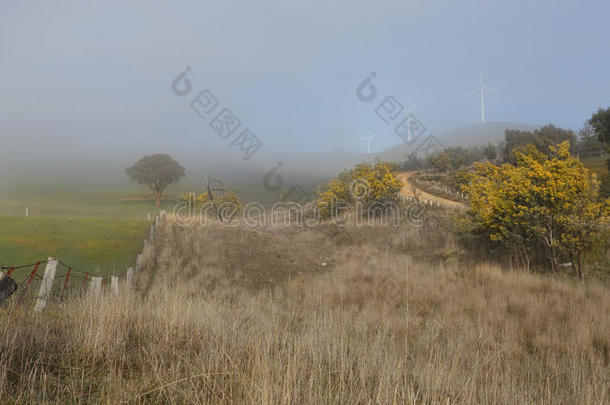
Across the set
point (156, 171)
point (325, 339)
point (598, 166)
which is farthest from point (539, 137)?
point (156, 171)

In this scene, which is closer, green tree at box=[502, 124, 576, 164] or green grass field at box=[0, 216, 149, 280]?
green grass field at box=[0, 216, 149, 280]

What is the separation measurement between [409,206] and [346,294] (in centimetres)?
1790

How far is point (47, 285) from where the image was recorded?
7008mm

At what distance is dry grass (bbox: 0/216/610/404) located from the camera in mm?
3037

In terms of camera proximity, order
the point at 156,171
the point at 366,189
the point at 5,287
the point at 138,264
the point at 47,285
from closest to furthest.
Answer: the point at 5,287 < the point at 47,285 < the point at 138,264 < the point at 366,189 < the point at 156,171

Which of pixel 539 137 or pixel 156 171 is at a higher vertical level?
pixel 539 137

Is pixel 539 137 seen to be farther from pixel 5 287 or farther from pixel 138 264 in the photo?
pixel 5 287

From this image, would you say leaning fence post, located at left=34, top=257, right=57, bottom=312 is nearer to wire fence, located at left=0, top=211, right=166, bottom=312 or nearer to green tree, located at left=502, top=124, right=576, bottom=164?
wire fence, located at left=0, top=211, right=166, bottom=312

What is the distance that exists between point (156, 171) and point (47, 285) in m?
59.9

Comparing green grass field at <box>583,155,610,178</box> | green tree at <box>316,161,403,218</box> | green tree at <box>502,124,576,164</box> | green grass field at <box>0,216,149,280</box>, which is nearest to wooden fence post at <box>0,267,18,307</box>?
green grass field at <box>0,216,149,280</box>

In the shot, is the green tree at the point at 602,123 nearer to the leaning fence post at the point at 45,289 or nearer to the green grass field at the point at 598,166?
the green grass field at the point at 598,166

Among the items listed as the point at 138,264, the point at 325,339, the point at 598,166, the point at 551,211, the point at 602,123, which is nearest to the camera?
the point at 325,339

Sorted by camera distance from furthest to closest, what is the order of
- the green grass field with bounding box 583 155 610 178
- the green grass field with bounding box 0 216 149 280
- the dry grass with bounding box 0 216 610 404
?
the green grass field with bounding box 583 155 610 178, the green grass field with bounding box 0 216 149 280, the dry grass with bounding box 0 216 610 404

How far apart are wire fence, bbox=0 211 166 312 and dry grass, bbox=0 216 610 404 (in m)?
0.60
